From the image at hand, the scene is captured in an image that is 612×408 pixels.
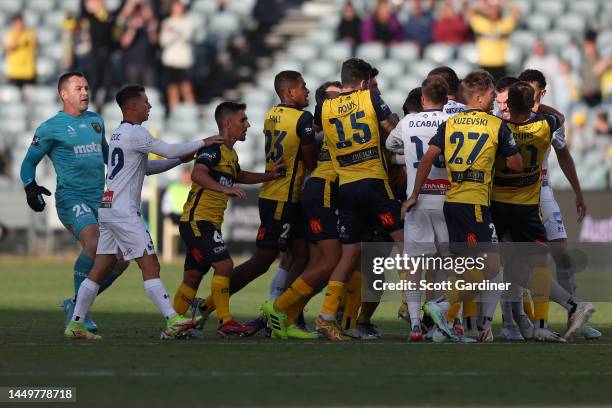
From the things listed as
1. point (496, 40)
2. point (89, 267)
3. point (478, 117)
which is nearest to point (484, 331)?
point (478, 117)

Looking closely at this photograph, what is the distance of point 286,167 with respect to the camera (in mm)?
11453

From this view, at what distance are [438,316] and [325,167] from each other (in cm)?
173

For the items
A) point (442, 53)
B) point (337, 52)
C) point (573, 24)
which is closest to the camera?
point (442, 53)

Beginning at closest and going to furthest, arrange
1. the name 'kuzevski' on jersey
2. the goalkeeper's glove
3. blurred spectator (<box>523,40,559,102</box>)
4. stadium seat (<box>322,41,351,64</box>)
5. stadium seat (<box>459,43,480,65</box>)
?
the goalkeeper's glove → the name 'kuzevski' on jersey → blurred spectator (<box>523,40,559,102</box>) → stadium seat (<box>459,43,480,65</box>) → stadium seat (<box>322,41,351,64</box>)

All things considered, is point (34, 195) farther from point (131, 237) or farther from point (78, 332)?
point (78, 332)

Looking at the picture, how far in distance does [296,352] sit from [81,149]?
303 cm

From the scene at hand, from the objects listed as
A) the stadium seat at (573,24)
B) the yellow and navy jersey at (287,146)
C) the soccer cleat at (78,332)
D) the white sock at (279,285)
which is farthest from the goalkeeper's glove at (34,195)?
the stadium seat at (573,24)

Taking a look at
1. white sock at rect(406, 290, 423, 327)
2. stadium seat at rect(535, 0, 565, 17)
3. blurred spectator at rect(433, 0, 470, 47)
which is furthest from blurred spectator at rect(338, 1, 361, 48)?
white sock at rect(406, 290, 423, 327)

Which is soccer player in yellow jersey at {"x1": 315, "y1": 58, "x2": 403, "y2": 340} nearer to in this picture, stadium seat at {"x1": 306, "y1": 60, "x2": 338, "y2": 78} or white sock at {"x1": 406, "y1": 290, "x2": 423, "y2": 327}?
white sock at {"x1": 406, "y1": 290, "x2": 423, "y2": 327}

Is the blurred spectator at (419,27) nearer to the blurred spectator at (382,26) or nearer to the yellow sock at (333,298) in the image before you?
the blurred spectator at (382,26)

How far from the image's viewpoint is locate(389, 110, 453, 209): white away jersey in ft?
35.4

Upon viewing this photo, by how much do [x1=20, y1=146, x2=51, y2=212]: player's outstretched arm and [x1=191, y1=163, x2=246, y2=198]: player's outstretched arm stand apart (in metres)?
1.33

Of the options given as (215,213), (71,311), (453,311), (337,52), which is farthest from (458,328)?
(337,52)

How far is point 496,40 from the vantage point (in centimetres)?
2656
